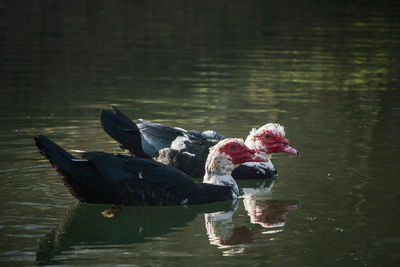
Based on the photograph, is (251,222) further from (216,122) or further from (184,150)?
(216,122)

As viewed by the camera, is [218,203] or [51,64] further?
[51,64]

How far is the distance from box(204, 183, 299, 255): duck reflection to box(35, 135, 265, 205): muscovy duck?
392mm

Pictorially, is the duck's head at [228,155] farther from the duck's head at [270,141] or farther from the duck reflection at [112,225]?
the duck's head at [270,141]

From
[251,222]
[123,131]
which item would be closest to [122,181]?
[123,131]

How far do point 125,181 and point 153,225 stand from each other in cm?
73

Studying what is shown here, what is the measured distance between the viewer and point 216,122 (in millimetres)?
14383

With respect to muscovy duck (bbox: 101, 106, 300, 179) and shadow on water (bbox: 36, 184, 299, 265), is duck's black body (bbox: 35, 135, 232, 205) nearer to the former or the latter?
shadow on water (bbox: 36, 184, 299, 265)

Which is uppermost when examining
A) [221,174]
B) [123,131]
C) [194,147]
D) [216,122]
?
[123,131]

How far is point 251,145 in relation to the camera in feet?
39.0

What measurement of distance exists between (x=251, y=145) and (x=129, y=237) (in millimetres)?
3893

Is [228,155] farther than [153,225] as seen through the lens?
Yes

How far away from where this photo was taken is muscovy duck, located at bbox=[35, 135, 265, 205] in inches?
362

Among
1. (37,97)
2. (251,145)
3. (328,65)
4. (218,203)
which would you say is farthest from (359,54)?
(218,203)

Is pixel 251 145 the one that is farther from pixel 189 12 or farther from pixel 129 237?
pixel 189 12
